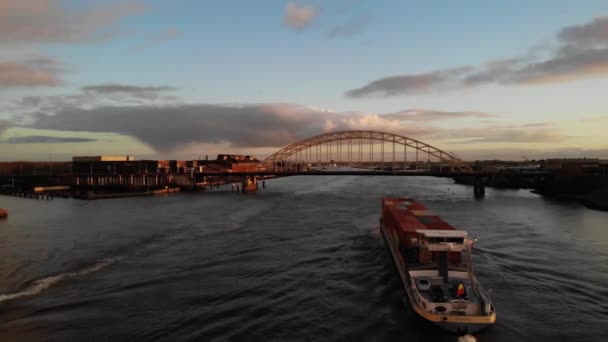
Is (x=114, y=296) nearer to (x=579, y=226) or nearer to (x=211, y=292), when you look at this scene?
(x=211, y=292)

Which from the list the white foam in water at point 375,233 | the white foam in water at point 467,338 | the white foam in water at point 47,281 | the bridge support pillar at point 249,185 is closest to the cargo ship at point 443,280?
the white foam in water at point 467,338

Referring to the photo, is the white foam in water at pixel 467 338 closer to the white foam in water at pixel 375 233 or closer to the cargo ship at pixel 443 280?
the cargo ship at pixel 443 280

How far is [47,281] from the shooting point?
2561 cm

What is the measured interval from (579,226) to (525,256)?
2162 cm

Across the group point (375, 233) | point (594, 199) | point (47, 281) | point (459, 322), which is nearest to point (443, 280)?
point (459, 322)

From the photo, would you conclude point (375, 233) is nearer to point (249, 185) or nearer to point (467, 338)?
point (467, 338)

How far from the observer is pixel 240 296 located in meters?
22.7

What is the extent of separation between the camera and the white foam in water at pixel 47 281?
22.9 meters

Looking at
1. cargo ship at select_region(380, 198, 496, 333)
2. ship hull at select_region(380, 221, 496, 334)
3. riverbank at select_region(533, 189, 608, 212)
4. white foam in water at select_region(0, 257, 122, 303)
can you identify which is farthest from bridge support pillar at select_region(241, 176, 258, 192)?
ship hull at select_region(380, 221, 496, 334)

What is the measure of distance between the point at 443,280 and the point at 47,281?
1027 inches

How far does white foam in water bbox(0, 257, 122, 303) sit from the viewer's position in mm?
Answer: 22891

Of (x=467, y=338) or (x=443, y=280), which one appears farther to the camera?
(x=443, y=280)

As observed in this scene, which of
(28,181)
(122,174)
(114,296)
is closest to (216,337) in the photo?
(114,296)

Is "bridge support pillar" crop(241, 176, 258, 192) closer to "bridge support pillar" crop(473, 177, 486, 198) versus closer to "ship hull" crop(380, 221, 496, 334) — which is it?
"bridge support pillar" crop(473, 177, 486, 198)
